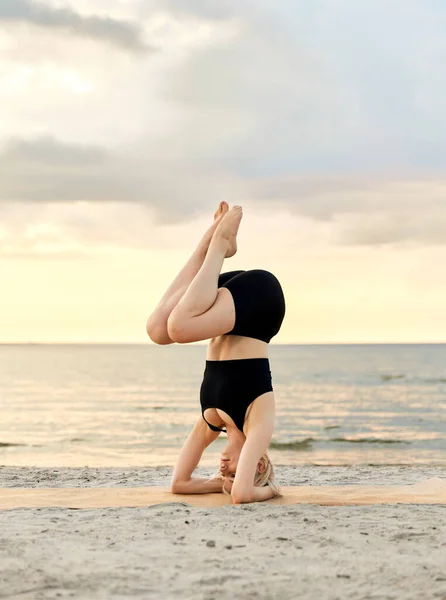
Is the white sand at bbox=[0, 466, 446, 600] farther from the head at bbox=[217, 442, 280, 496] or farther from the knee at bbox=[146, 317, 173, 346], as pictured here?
the knee at bbox=[146, 317, 173, 346]

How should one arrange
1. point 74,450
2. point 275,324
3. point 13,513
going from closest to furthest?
1. point 13,513
2. point 275,324
3. point 74,450

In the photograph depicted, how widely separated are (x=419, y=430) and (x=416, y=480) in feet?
41.2

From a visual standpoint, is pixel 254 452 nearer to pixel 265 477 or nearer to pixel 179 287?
pixel 265 477

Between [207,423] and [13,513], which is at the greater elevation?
[207,423]

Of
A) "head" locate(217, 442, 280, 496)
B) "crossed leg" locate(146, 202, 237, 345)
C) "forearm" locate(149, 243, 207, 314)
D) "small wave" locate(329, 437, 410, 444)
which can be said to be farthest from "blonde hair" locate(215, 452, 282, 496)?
"small wave" locate(329, 437, 410, 444)

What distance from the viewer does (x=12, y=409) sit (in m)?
26.2

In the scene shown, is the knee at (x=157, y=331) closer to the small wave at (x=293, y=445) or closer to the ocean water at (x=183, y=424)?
the ocean water at (x=183, y=424)

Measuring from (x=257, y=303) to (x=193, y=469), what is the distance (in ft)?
4.83

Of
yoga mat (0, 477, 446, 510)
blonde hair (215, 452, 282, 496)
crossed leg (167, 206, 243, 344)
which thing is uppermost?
crossed leg (167, 206, 243, 344)

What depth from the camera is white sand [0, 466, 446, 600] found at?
3283mm

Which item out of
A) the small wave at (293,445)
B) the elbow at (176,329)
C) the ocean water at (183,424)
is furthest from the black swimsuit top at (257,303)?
the small wave at (293,445)

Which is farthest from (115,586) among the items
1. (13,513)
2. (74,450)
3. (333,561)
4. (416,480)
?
(74,450)

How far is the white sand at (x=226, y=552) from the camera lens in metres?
3.28

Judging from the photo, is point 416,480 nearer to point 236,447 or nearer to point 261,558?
point 236,447
